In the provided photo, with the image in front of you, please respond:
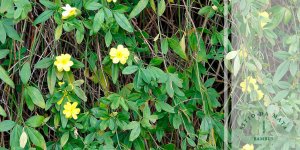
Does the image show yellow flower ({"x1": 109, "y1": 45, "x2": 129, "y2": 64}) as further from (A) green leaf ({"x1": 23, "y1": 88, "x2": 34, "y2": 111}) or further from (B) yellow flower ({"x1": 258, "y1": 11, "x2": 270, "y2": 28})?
(B) yellow flower ({"x1": 258, "y1": 11, "x2": 270, "y2": 28})

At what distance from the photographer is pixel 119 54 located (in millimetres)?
1468

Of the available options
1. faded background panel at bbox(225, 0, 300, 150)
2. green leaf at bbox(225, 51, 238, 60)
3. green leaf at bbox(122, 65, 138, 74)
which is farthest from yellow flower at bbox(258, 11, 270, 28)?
green leaf at bbox(122, 65, 138, 74)

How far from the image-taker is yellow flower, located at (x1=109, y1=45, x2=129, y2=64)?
4.80ft

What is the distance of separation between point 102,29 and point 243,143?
1.77 ft

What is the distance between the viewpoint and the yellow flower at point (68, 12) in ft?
4.58

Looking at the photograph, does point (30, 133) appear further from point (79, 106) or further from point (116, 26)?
point (116, 26)

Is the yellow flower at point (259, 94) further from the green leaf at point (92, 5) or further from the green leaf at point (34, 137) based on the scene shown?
the green leaf at point (34, 137)

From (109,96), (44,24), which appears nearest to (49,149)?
(109,96)

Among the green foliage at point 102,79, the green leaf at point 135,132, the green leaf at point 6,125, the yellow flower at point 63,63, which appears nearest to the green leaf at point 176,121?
the green foliage at point 102,79

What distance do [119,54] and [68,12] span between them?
0.18 meters

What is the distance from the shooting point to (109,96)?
4.80 feet

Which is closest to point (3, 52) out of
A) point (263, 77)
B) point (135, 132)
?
point (135, 132)

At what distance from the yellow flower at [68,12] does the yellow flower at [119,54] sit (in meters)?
0.14

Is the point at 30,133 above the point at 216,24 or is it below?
below
